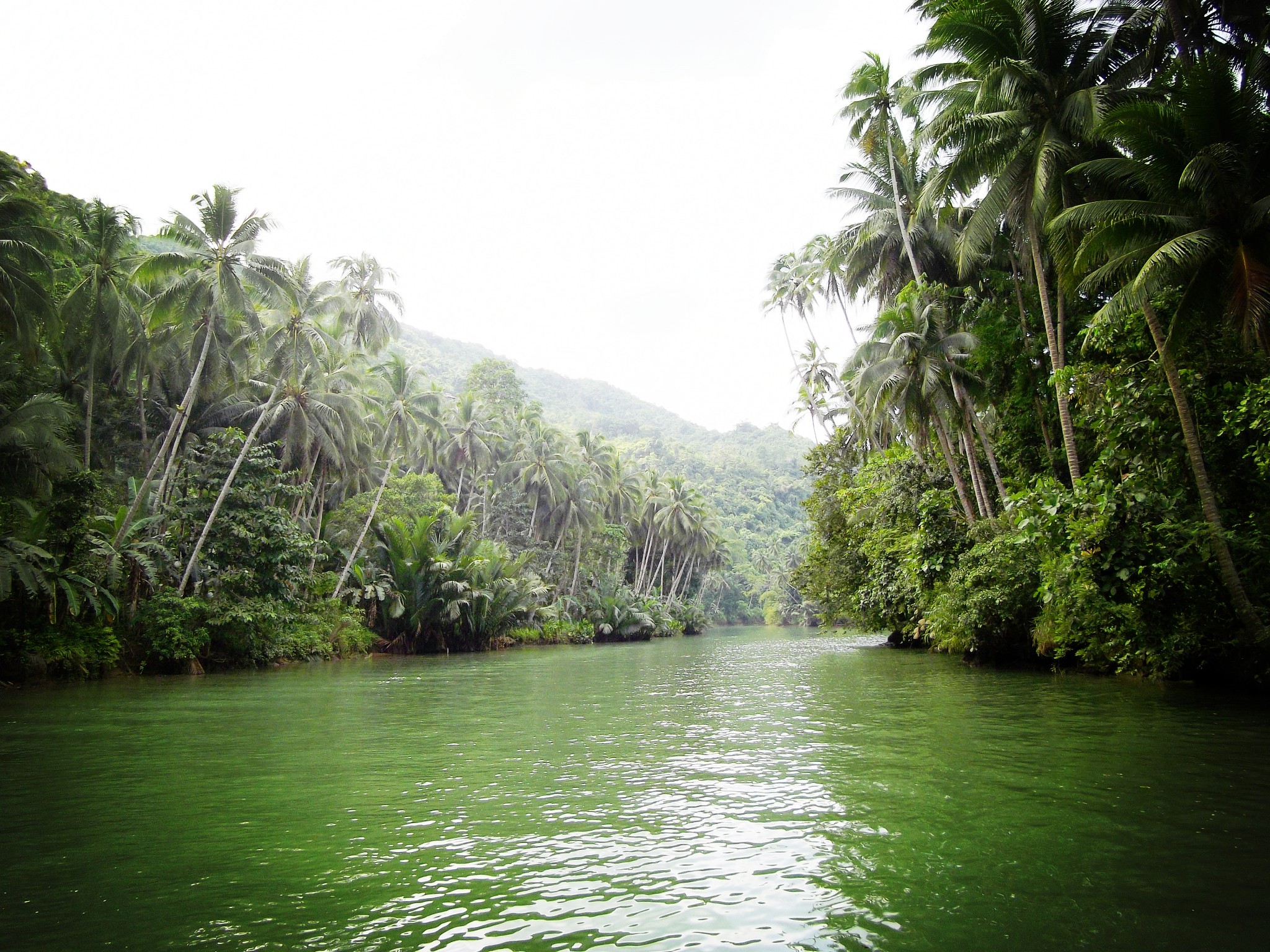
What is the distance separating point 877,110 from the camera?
2405 centimetres

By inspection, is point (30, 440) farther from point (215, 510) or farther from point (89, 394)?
point (89, 394)

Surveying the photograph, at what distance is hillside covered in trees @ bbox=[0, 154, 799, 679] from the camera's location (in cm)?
1791

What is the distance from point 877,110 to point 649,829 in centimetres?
2388

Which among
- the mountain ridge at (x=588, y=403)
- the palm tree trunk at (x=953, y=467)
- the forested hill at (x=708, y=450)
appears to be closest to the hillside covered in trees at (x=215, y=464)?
the palm tree trunk at (x=953, y=467)

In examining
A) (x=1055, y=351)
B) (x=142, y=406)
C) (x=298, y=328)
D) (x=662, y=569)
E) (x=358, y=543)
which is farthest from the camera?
(x=662, y=569)

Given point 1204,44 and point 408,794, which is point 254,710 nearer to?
point 408,794

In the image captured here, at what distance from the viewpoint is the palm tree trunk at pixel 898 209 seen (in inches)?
891

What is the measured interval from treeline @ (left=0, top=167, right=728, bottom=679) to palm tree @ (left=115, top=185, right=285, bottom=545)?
6cm

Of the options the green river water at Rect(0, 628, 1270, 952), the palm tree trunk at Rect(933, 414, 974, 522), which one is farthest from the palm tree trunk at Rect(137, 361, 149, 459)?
the palm tree trunk at Rect(933, 414, 974, 522)

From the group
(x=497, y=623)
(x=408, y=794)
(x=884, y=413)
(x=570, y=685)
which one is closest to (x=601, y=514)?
(x=497, y=623)

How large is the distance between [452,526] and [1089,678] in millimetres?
24518

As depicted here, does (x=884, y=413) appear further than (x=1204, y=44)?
Yes

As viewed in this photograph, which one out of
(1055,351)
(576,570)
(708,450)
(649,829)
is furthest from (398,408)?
(708,450)

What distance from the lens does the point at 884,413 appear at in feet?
79.8
